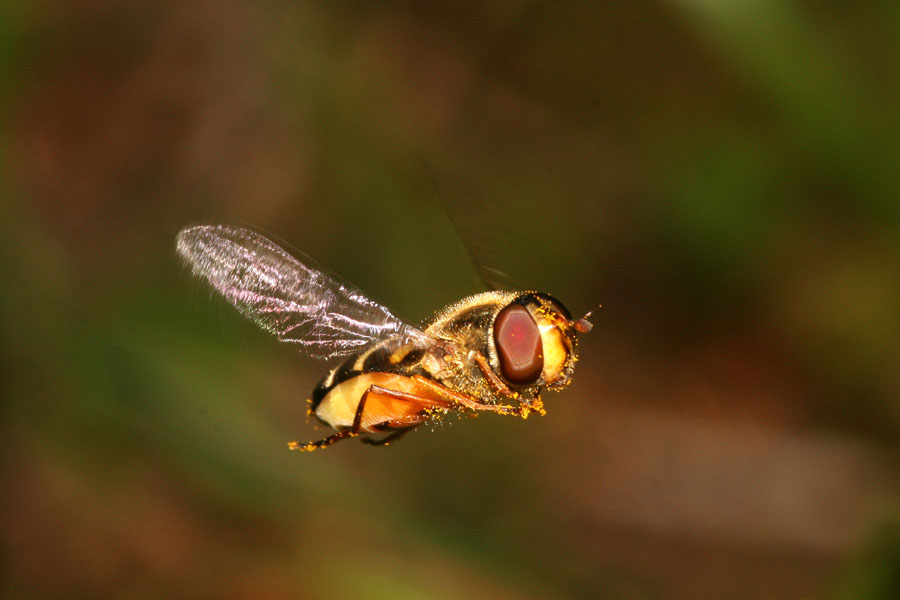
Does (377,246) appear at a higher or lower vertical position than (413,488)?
higher

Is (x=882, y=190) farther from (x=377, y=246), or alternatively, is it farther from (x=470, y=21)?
(x=470, y=21)

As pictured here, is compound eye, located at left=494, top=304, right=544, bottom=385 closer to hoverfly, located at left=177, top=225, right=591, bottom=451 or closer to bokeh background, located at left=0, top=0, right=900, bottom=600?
hoverfly, located at left=177, top=225, right=591, bottom=451

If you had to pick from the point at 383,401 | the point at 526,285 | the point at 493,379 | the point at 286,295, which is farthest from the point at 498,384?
the point at 526,285

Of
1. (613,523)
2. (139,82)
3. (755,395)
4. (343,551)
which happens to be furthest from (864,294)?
(139,82)

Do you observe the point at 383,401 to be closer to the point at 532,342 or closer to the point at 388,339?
the point at 388,339

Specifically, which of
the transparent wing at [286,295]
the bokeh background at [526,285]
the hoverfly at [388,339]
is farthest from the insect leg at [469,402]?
the bokeh background at [526,285]

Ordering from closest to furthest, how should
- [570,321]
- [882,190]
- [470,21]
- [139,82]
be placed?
[570,321]
[882,190]
[470,21]
[139,82]
